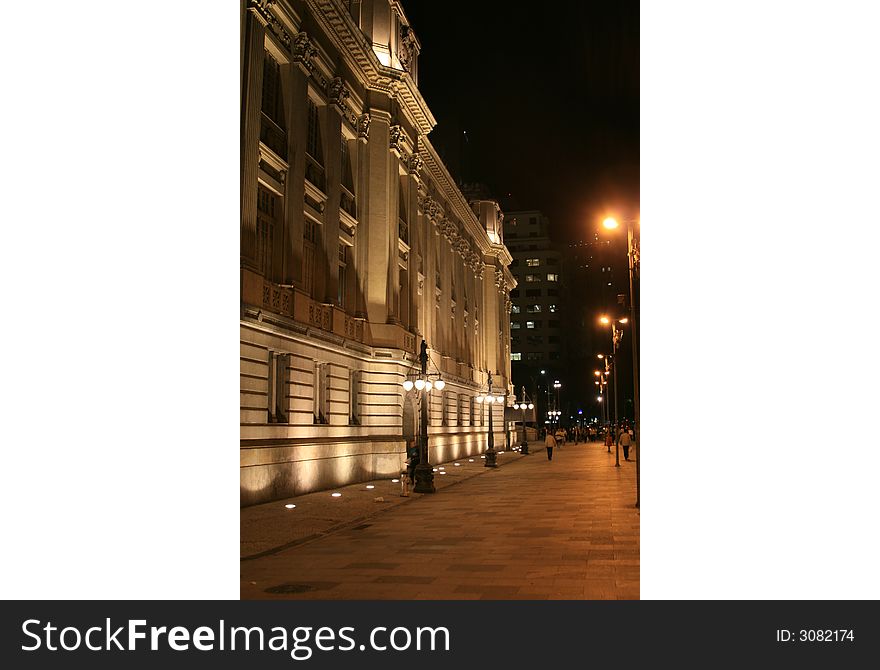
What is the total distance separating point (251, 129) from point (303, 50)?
565 cm

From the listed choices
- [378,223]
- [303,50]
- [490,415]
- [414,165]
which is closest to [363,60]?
[378,223]

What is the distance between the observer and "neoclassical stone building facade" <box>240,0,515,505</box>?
2436 cm

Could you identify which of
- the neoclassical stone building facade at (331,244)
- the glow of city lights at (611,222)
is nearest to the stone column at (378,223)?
the neoclassical stone building facade at (331,244)

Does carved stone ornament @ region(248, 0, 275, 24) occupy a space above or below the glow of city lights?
above

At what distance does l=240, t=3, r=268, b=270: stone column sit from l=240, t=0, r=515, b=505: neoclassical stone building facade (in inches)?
2.2

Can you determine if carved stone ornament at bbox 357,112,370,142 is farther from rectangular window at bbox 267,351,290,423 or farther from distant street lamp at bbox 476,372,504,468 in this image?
distant street lamp at bbox 476,372,504,468

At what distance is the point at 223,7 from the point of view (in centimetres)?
1199

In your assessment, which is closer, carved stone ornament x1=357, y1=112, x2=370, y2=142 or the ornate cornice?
the ornate cornice

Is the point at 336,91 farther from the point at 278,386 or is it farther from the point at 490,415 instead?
the point at 490,415

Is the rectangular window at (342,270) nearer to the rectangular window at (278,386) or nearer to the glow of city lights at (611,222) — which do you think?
the rectangular window at (278,386)

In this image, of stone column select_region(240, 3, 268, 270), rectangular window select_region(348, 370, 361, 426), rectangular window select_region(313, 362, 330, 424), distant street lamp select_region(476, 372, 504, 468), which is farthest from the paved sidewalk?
distant street lamp select_region(476, 372, 504, 468)
